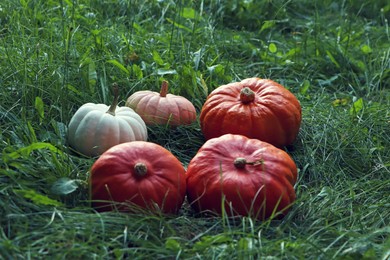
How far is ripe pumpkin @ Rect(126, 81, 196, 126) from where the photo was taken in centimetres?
413

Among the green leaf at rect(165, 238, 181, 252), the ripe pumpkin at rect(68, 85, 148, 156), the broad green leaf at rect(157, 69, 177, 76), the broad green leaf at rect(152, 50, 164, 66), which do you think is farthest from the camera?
the broad green leaf at rect(152, 50, 164, 66)

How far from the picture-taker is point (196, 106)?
14.7 ft

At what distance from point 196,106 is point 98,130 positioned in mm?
885

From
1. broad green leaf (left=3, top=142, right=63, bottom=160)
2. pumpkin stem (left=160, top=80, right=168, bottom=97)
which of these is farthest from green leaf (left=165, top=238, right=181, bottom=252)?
pumpkin stem (left=160, top=80, right=168, bottom=97)

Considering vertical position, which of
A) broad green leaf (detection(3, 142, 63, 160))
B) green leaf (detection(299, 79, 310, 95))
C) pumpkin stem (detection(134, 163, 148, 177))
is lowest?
green leaf (detection(299, 79, 310, 95))

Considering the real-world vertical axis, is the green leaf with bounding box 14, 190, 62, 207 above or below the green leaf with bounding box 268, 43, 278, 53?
above

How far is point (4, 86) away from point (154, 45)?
119 centimetres

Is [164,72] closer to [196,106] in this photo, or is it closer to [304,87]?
[196,106]

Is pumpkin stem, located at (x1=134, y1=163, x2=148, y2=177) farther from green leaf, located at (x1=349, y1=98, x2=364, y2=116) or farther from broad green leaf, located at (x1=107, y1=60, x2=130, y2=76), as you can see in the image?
green leaf, located at (x1=349, y1=98, x2=364, y2=116)

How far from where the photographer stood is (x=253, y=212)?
10.7 ft

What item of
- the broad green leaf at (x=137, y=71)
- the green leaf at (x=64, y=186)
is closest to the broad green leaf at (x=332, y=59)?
the broad green leaf at (x=137, y=71)

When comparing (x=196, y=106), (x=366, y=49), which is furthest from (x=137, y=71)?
(x=366, y=49)

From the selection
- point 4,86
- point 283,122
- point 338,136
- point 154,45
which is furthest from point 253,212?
point 154,45

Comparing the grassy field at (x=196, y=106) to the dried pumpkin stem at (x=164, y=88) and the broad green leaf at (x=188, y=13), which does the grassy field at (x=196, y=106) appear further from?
the dried pumpkin stem at (x=164, y=88)
